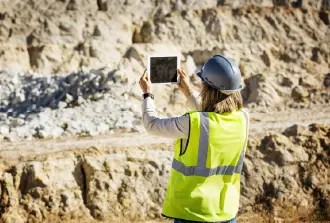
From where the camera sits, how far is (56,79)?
15016 millimetres

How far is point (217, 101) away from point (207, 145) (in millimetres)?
252

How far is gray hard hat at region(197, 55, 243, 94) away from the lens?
2885mm

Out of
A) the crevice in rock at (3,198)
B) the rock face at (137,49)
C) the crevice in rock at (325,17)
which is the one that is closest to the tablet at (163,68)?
the crevice in rock at (3,198)

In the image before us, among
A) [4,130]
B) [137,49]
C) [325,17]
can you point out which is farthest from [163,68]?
[325,17]

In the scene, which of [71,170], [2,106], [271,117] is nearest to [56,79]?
[2,106]

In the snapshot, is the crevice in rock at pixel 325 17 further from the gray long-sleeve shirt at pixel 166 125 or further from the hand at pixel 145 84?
the gray long-sleeve shirt at pixel 166 125

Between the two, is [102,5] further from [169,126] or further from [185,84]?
[169,126]

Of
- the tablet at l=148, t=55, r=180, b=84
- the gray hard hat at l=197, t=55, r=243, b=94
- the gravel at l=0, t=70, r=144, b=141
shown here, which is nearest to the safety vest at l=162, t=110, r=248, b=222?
the gray hard hat at l=197, t=55, r=243, b=94

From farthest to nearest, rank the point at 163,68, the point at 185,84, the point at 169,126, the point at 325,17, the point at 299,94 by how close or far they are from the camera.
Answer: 1. the point at 325,17
2. the point at 299,94
3. the point at 185,84
4. the point at 163,68
5. the point at 169,126

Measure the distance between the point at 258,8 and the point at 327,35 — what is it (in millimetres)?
3383

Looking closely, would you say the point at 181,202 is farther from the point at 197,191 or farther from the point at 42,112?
the point at 42,112

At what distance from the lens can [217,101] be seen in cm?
289

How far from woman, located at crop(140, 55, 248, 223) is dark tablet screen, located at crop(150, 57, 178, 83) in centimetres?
40

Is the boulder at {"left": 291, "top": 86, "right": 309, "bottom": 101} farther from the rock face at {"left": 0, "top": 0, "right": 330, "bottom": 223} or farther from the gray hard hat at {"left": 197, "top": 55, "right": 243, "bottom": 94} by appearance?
the gray hard hat at {"left": 197, "top": 55, "right": 243, "bottom": 94}
